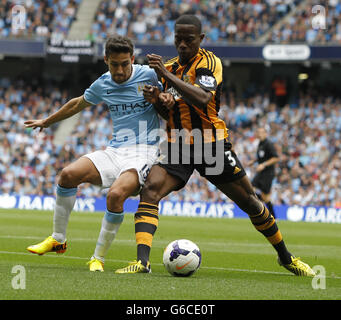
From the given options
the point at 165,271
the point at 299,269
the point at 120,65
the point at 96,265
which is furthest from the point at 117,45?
the point at 299,269

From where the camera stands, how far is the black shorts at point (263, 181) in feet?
55.0

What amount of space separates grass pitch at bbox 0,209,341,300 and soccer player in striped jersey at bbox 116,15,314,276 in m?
0.43

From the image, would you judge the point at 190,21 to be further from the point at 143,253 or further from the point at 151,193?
the point at 143,253

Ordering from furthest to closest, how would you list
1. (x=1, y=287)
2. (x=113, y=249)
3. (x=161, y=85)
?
(x=113, y=249), (x=161, y=85), (x=1, y=287)

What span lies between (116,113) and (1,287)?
2733mm

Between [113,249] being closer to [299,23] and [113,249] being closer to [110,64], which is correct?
[110,64]

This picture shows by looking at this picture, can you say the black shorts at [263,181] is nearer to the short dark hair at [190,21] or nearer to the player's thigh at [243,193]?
the player's thigh at [243,193]

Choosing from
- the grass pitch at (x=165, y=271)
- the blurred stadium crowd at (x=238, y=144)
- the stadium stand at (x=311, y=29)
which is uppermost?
the stadium stand at (x=311, y=29)

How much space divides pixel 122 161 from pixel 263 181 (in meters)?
9.94

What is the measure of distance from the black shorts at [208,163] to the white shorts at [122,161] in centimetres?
20

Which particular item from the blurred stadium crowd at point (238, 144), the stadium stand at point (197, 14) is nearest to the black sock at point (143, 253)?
the blurred stadium crowd at point (238, 144)

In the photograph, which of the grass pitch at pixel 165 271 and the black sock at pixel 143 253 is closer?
the grass pitch at pixel 165 271

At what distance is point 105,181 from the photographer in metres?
7.20
